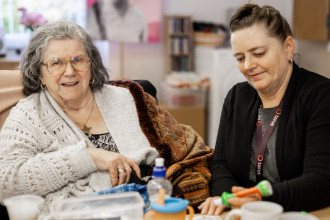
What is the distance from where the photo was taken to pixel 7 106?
6.17ft

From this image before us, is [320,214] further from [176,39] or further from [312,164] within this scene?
[176,39]

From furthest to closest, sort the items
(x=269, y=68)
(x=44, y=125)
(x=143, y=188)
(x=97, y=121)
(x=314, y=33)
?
1. (x=314, y=33)
2. (x=97, y=121)
3. (x=44, y=125)
4. (x=269, y=68)
5. (x=143, y=188)

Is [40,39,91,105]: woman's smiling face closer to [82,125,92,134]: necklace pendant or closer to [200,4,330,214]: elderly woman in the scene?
[82,125,92,134]: necklace pendant

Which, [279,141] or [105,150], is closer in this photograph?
[279,141]

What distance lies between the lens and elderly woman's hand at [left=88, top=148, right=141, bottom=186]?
1721 mm

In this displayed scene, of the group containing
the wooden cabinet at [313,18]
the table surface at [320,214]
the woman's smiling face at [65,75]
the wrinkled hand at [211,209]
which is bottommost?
the table surface at [320,214]

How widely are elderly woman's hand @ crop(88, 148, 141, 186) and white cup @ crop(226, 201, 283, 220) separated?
26.7 inches

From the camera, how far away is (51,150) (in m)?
1.77

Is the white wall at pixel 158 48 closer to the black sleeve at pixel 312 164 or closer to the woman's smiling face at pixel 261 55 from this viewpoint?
the woman's smiling face at pixel 261 55

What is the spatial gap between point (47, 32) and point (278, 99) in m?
1.02

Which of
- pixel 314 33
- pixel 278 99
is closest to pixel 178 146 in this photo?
pixel 278 99

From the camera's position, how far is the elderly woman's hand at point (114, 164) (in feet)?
5.65

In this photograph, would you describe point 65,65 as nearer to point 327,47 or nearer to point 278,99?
point 278,99

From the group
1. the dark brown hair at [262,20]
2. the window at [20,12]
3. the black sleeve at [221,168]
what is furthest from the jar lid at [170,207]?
the window at [20,12]
